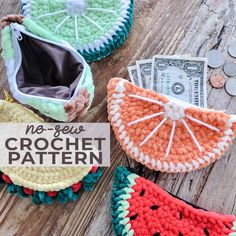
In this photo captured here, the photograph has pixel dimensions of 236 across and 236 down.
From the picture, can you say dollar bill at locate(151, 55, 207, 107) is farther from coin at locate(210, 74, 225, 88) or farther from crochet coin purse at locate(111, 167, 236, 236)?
crochet coin purse at locate(111, 167, 236, 236)

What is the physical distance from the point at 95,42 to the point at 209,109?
30 cm

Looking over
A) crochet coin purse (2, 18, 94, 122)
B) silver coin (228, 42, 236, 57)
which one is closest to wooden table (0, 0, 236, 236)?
silver coin (228, 42, 236, 57)

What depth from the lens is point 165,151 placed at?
39.4 inches

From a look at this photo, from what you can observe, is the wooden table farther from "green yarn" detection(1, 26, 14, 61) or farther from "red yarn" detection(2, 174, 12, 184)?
"green yarn" detection(1, 26, 14, 61)

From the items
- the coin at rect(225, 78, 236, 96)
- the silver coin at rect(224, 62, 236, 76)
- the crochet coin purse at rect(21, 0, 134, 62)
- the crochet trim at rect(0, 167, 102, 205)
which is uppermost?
the crochet coin purse at rect(21, 0, 134, 62)

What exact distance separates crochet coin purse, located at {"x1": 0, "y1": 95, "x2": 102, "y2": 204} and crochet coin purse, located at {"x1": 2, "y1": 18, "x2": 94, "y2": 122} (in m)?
0.10

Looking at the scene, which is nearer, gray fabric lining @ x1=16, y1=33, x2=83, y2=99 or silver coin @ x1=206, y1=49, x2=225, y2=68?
gray fabric lining @ x1=16, y1=33, x2=83, y2=99

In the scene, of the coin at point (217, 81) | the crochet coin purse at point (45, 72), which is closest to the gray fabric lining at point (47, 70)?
the crochet coin purse at point (45, 72)

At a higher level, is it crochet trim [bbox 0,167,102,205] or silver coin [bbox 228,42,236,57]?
silver coin [bbox 228,42,236,57]

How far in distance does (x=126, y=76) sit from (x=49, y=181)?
0.32 m

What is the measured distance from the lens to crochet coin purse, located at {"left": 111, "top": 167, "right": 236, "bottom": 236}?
0.97 meters

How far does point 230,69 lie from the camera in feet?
3.62

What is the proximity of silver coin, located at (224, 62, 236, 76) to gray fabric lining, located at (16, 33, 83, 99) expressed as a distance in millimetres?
366

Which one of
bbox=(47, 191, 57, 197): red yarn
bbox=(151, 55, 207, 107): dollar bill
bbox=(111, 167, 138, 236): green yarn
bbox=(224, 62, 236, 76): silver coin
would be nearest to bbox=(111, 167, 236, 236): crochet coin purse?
bbox=(111, 167, 138, 236): green yarn
